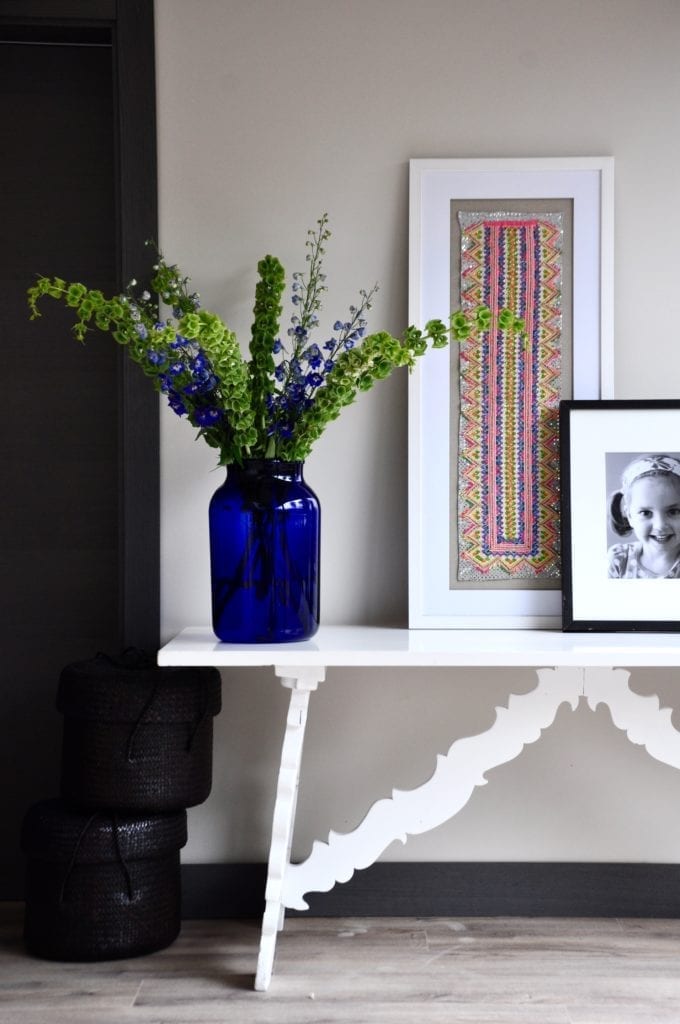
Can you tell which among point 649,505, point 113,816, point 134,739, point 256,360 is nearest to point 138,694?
point 134,739

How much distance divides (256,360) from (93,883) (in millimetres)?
1075

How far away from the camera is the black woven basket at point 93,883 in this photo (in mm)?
2059

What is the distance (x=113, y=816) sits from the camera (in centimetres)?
209

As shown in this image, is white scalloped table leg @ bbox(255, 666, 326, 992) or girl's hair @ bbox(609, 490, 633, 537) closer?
white scalloped table leg @ bbox(255, 666, 326, 992)

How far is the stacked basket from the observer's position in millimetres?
2061

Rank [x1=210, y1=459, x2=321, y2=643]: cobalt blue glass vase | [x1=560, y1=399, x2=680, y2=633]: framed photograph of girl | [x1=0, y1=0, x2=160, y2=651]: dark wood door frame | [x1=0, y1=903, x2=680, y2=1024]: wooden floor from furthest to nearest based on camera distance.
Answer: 1. [x1=0, y1=0, x2=160, y2=651]: dark wood door frame
2. [x1=560, y1=399, x2=680, y2=633]: framed photograph of girl
3. [x1=210, y1=459, x2=321, y2=643]: cobalt blue glass vase
4. [x1=0, y1=903, x2=680, y2=1024]: wooden floor

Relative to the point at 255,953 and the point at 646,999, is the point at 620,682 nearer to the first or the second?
the point at 646,999

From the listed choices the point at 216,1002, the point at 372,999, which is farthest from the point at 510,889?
the point at 216,1002

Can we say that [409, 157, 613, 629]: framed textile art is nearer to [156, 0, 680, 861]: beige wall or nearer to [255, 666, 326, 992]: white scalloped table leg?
[156, 0, 680, 861]: beige wall

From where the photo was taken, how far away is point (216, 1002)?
1.94m

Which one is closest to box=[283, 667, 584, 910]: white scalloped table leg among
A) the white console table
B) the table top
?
the white console table

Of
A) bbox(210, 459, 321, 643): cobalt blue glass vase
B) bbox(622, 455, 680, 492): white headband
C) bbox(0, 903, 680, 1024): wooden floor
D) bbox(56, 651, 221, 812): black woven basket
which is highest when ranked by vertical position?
bbox(622, 455, 680, 492): white headband

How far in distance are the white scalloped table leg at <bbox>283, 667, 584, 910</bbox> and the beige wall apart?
31 centimetres

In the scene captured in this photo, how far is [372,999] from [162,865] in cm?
50
